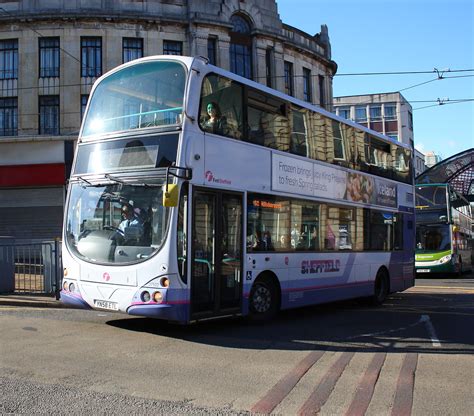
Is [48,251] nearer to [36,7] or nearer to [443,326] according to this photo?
[443,326]

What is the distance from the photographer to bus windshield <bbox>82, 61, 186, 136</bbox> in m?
8.06

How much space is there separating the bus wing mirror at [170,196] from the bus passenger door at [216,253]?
719mm

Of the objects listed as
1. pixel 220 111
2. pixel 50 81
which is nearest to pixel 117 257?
pixel 220 111

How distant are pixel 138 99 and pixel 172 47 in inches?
818

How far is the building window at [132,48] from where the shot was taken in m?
27.0

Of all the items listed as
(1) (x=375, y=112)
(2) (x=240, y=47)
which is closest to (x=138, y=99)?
(2) (x=240, y=47)

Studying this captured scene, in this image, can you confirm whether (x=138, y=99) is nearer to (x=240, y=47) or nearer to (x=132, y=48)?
(x=132, y=48)

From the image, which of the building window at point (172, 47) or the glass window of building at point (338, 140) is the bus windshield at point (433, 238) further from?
the building window at point (172, 47)

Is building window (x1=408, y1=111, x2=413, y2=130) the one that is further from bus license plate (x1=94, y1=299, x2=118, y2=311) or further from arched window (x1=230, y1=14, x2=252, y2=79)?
bus license plate (x1=94, y1=299, x2=118, y2=311)

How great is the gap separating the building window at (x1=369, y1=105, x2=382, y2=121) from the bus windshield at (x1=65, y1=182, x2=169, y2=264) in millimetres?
65189

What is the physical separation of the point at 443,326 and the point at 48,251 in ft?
30.3

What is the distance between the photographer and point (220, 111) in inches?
335

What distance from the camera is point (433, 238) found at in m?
23.5

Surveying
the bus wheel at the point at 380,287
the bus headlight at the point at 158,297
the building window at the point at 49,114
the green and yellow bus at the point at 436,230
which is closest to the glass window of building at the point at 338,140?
the bus wheel at the point at 380,287
